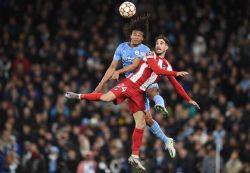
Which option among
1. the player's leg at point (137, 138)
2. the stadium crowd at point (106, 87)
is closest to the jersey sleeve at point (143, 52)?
the player's leg at point (137, 138)

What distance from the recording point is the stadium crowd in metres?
24.8

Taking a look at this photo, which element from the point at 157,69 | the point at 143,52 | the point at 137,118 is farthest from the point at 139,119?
the point at 143,52

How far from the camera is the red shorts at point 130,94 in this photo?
18.4 m

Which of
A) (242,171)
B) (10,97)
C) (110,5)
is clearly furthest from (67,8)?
(242,171)

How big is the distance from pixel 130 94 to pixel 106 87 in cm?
915

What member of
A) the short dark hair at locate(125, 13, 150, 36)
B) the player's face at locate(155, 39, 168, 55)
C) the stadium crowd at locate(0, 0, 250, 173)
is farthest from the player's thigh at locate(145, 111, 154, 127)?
the stadium crowd at locate(0, 0, 250, 173)

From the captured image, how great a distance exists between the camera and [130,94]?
1845cm

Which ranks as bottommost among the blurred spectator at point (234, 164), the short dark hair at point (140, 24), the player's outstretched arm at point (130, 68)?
the blurred spectator at point (234, 164)

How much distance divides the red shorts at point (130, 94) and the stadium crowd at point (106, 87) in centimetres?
362

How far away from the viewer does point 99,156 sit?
80.9ft

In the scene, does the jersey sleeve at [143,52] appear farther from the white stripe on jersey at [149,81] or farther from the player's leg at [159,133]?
the player's leg at [159,133]

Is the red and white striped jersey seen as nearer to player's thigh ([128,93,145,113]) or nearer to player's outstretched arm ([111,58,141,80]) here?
player's outstretched arm ([111,58,141,80])

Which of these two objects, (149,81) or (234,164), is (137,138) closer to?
(149,81)

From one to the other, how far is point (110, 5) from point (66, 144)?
7.90 metres
